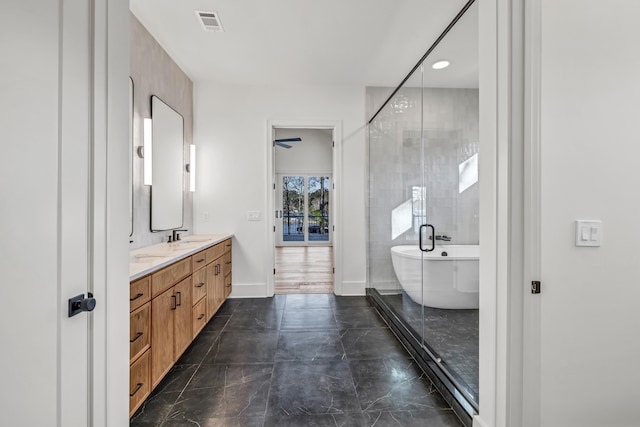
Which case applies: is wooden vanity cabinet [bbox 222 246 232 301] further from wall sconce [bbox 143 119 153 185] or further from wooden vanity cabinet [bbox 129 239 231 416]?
wall sconce [bbox 143 119 153 185]

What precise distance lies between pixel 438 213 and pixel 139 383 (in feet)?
7.36

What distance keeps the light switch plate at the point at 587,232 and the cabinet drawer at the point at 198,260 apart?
8.24ft

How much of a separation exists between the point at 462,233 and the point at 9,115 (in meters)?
2.10

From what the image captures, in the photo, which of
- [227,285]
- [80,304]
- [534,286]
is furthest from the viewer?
[227,285]

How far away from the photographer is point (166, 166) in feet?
9.88

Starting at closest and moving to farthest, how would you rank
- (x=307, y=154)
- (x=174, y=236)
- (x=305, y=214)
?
(x=174, y=236) → (x=307, y=154) → (x=305, y=214)

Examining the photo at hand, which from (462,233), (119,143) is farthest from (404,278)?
(119,143)

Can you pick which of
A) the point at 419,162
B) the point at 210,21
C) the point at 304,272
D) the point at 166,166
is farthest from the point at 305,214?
the point at 210,21

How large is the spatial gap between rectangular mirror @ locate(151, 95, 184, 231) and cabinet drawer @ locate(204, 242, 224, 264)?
514 mm

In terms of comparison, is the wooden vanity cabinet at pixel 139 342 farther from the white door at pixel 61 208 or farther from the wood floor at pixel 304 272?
the wood floor at pixel 304 272

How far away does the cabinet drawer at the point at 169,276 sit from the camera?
180cm

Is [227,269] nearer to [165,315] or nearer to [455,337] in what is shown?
[165,315]

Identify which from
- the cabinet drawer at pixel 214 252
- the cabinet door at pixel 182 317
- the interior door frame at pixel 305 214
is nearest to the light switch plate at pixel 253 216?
the cabinet drawer at pixel 214 252

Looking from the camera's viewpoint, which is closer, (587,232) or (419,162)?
(587,232)
